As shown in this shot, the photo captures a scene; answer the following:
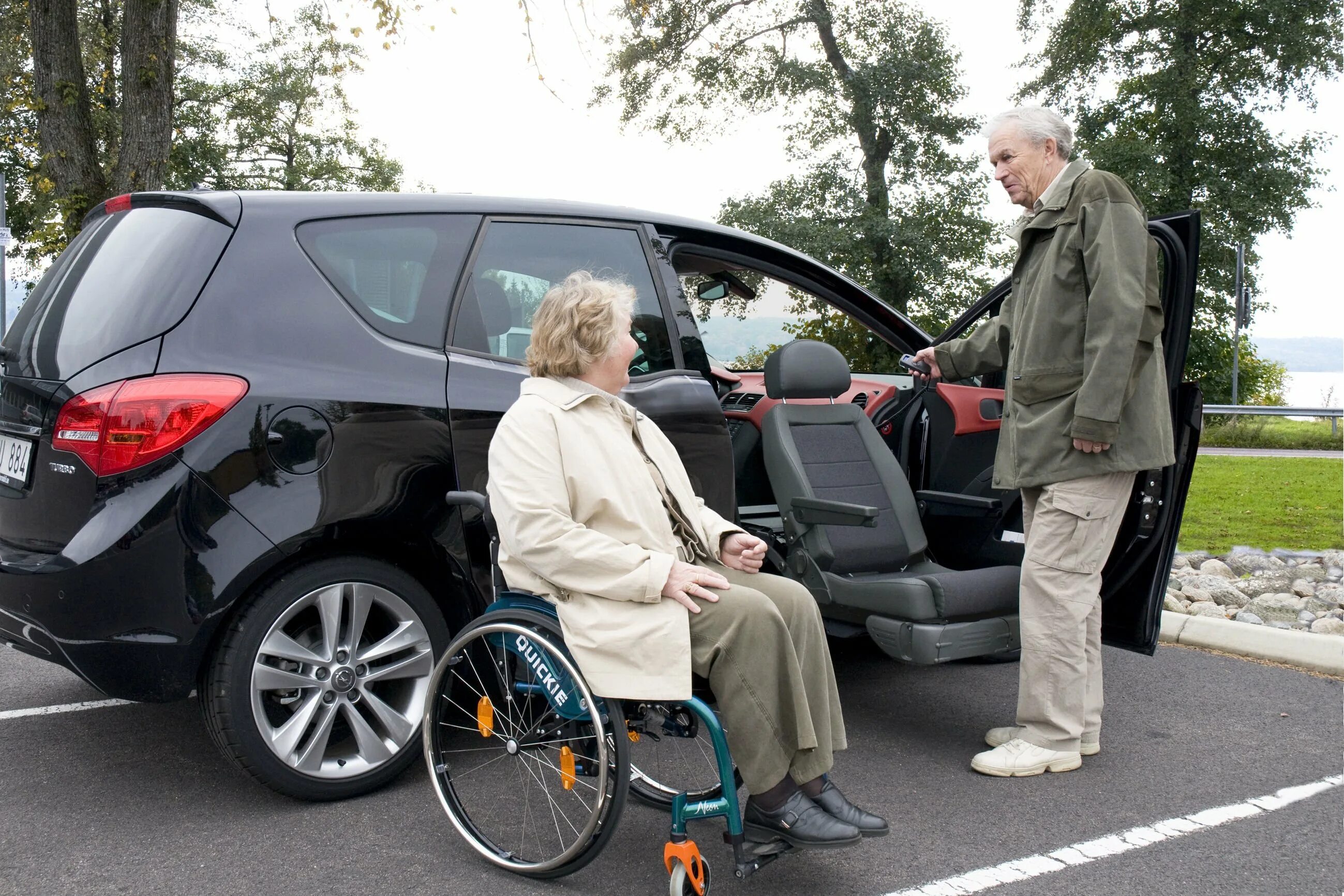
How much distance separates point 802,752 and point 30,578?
6.73ft

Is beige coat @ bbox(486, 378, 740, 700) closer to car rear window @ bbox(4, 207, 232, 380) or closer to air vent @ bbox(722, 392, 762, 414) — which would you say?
car rear window @ bbox(4, 207, 232, 380)

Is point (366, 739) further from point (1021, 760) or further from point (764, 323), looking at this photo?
point (764, 323)

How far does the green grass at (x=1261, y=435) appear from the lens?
18703 millimetres

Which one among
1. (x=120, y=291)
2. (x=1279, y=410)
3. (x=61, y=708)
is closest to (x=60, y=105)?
(x=61, y=708)

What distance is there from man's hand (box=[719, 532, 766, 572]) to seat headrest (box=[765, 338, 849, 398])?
1385 mm

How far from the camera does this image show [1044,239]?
388 cm

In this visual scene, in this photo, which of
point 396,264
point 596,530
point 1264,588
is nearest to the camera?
point 596,530

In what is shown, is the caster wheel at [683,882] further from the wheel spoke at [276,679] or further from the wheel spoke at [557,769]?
the wheel spoke at [276,679]

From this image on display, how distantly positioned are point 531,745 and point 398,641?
0.69 m

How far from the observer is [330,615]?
10.8 ft

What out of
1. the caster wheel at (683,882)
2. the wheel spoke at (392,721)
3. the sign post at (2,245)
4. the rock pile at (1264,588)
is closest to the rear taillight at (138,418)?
the wheel spoke at (392,721)

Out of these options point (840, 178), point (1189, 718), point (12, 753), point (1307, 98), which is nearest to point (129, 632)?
point (12, 753)

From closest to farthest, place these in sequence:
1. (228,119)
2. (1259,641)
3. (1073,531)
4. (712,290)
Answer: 1. (1073,531)
2. (712,290)
3. (1259,641)
4. (228,119)

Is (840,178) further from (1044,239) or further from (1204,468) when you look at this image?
(1044,239)
